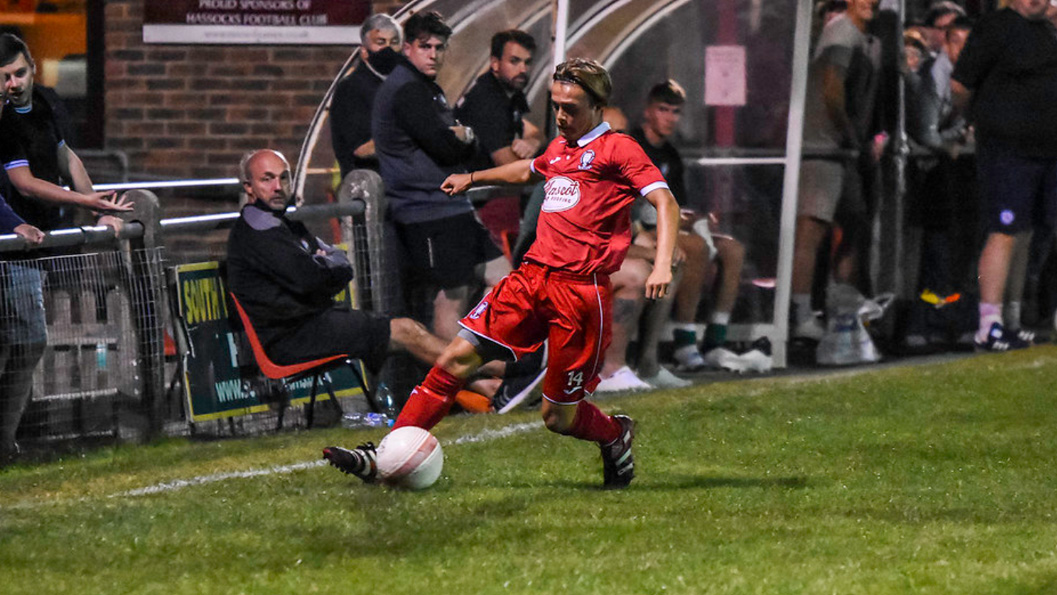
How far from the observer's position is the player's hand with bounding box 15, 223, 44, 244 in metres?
8.44

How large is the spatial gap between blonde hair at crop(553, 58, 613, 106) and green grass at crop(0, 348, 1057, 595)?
1606 mm

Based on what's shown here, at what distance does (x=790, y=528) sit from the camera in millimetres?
6676

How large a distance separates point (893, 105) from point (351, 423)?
477 centimetres

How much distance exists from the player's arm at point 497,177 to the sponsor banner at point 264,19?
6.78 meters

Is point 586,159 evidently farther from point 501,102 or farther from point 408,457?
point 501,102

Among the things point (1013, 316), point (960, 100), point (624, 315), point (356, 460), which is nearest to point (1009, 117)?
point (960, 100)

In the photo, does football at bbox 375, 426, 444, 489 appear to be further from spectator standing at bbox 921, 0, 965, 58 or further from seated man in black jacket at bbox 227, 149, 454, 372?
spectator standing at bbox 921, 0, 965, 58

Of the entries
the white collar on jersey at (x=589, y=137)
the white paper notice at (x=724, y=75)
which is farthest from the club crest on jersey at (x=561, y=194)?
the white paper notice at (x=724, y=75)

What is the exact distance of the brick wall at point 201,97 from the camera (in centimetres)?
1430

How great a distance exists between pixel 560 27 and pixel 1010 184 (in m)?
3.06

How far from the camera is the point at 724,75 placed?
39.1 feet

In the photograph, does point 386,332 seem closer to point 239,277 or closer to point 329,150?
point 239,277

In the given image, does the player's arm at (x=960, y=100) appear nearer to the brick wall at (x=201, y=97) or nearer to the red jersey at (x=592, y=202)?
the brick wall at (x=201, y=97)

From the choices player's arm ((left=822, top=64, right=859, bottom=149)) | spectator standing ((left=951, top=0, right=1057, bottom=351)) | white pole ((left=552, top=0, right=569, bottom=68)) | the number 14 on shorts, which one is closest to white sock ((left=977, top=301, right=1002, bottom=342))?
spectator standing ((left=951, top=0, right=1057, bottom=351))
